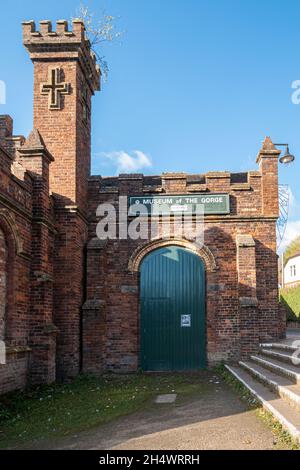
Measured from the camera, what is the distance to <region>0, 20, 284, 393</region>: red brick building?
43.5 ft

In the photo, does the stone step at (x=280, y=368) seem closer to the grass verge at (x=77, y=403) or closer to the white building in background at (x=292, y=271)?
the grass verge at (x=77, y=403)

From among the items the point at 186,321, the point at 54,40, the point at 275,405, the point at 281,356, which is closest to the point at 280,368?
the point at 281,356

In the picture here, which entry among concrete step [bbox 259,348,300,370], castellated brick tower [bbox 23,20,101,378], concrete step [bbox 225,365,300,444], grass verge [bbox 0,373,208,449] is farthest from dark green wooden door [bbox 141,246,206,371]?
concrete step [bbox 225,365,300,444]

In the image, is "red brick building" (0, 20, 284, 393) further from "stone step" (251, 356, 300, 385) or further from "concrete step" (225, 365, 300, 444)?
"concrete step" (225, 365, 300, 444)

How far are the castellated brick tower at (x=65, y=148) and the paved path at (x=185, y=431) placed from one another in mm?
4593

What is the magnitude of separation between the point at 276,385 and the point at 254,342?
494cm

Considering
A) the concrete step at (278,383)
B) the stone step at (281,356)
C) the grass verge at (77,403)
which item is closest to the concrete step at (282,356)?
the stone step at (281,356)

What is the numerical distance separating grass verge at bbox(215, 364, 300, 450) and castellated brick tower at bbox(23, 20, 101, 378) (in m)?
4.12

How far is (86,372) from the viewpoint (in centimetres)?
1346

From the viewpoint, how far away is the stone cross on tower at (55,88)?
13812 mm

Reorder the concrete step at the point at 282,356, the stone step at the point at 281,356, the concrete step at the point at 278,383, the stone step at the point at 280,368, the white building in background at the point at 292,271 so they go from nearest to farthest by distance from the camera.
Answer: the concrete step at the point at 278,383, the stone step at the point at 280,368, the concrete step at the point at 282,356, the stone step at the point at 281,356, the white building in background at the point at 292,271

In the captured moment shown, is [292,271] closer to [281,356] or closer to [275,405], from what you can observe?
[281,356]

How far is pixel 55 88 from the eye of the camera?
1384 centimetres

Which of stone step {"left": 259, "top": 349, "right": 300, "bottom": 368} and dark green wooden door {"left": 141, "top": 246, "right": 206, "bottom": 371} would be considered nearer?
stone step {"left": 259, "top": 349, "right": 300, "bottom": 368}
